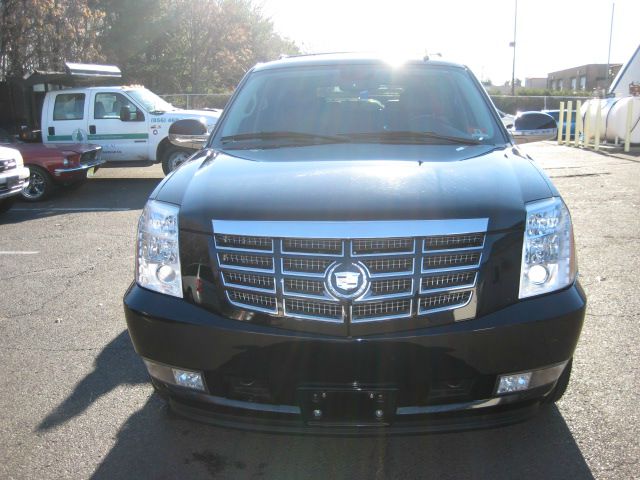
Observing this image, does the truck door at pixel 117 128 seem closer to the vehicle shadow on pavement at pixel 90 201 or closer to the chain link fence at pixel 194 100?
the vehicle shadow on pavement at pixel 90 201

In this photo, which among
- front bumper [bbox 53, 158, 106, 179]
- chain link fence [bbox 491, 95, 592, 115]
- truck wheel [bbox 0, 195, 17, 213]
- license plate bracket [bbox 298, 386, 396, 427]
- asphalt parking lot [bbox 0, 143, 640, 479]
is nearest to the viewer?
license plate bracket [bbox 298, 386, 396, 427]

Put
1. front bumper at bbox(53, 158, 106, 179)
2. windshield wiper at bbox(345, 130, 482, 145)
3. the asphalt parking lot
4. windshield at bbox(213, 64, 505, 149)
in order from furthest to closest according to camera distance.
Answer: front bumper at bbox(53, 158, 106, 179)
windshield at bbox(213, 64, 505, 149)
windshield wiper at bbox(345, 130, 482, 145)
the asphalt parking lot

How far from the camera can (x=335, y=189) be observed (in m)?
2.66

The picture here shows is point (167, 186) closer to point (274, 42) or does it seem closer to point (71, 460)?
point (71, 460)

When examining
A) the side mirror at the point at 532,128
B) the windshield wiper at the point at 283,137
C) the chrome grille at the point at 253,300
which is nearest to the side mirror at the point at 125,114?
the windshield wiper at the point at 283,137

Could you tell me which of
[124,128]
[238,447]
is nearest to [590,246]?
[238,447]

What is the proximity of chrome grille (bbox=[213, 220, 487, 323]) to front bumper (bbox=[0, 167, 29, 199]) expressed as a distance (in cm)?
777

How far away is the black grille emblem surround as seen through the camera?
245 cm

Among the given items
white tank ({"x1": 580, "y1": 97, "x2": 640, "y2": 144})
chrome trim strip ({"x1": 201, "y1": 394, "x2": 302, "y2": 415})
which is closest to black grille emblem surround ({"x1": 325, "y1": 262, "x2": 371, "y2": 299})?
chrome trim strip ({"x1": 201, "y1": 394, "x2": 302, "y2": 415})

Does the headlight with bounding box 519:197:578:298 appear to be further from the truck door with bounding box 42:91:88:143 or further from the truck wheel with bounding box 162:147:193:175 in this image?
the truck door with bounding box 42:91:88:143

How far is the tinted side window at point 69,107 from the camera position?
13102 millimetres

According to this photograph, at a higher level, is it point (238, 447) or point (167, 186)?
point (167, 186)

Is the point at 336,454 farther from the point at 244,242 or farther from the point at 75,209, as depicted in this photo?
the point at 75,209

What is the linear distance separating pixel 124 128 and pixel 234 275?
446 inches
